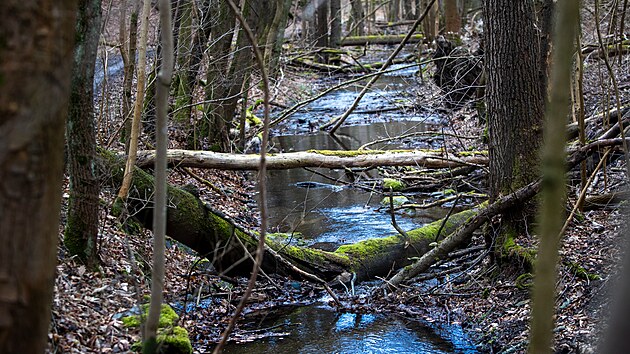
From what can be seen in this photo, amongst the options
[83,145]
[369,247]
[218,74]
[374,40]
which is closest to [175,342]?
[83,145]

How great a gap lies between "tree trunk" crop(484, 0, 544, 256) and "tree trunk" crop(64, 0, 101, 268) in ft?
13.5

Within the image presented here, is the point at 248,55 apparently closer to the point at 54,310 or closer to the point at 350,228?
the point at 350,228

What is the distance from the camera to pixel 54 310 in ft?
17.2

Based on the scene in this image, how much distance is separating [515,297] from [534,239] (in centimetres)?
74

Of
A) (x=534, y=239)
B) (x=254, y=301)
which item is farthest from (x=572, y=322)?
(x=254, y=301)

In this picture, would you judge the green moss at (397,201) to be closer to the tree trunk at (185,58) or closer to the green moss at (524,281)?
the tree trunk at (185,58)

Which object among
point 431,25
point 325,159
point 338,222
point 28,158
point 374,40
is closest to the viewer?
point 28,158

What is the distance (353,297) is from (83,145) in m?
3.49

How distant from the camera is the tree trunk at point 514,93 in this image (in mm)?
7359

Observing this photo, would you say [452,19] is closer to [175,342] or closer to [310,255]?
[310,255]

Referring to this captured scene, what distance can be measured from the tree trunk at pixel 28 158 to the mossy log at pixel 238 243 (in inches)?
193

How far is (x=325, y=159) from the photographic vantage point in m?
10.8

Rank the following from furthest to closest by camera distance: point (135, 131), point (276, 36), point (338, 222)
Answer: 1. point (276, 36)
2. point (338, 222)
3. point (135, 131)

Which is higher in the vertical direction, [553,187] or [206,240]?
[553,187]
